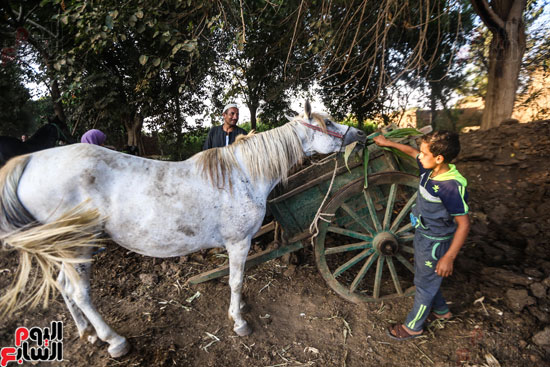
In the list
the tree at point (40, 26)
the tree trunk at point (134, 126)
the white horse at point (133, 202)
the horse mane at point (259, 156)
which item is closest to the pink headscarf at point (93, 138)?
the tree at point (40, 26)

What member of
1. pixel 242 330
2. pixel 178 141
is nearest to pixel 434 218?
pixel 242 330

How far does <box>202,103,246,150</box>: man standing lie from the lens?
11.6 ft

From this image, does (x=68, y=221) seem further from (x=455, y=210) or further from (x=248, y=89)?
(x=248, y=89)

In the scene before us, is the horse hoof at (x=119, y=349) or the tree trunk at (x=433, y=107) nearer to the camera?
the horse hoof at (x=119, y=349)

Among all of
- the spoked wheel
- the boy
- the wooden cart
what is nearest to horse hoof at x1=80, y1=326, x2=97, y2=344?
the wooden cart

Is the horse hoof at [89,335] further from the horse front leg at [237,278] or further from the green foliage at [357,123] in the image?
the green foliage at [357,123]

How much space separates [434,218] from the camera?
1.96m

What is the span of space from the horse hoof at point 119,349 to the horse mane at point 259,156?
1.54 meters

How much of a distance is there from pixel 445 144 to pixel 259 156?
1371mm

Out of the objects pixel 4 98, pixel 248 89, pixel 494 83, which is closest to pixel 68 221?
pixel 494 83

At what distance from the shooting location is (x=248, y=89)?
8.13m

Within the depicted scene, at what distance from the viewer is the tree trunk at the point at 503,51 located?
3.68m

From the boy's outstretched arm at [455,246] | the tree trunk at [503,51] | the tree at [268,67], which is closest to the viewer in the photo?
the boy's outstretched arm at [455,246]

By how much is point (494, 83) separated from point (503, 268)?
2894mm
